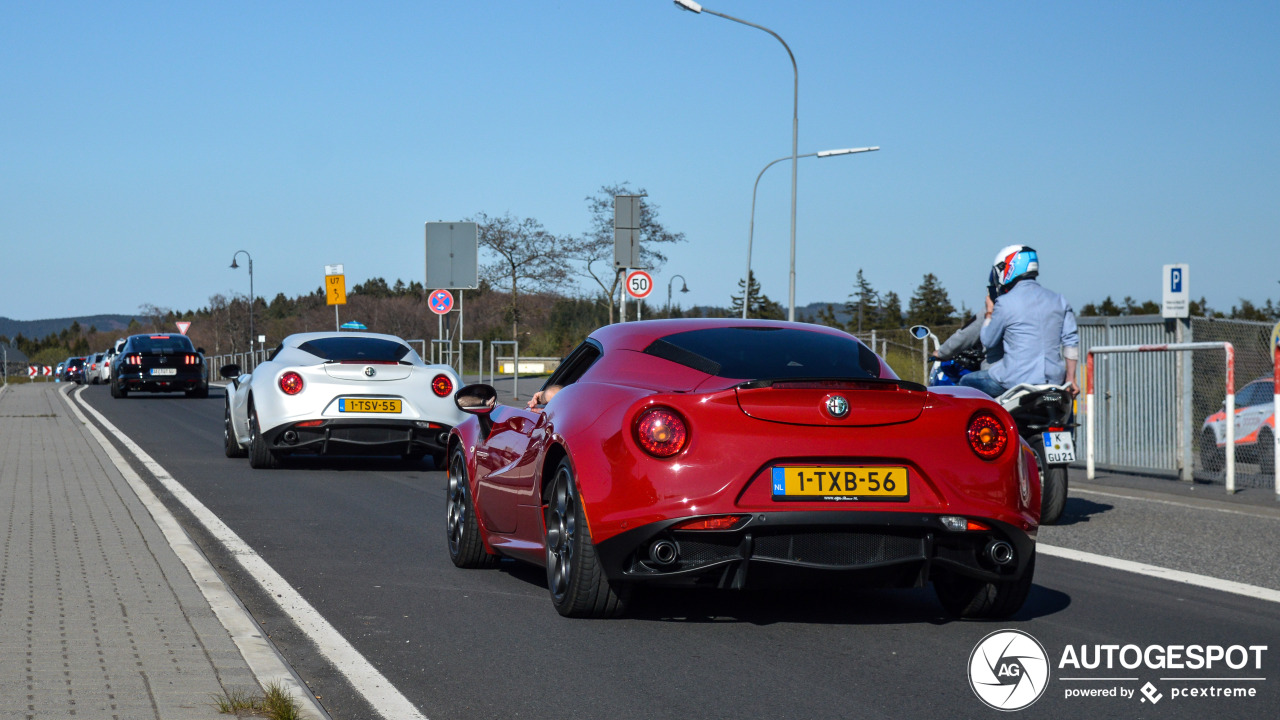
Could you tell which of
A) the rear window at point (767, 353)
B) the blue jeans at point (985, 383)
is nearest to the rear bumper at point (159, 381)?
the blue jeans at point (985, 383)

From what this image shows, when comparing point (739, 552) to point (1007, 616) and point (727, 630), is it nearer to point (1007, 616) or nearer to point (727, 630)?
point (727, 630)

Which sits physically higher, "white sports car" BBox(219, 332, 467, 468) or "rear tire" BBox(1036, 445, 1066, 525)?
"white sports car" BBox(219, 332, 467, 468)

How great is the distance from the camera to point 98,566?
7129mm

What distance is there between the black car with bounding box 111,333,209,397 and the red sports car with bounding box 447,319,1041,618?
31.4 m

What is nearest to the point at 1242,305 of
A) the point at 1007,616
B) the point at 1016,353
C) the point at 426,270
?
the point at 426,270

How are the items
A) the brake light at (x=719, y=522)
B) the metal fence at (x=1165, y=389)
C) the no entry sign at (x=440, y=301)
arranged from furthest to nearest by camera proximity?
the no entry sign at (x=440, y=301) < the metal fence at (x=1165, y=389) < the brake light at (x=719, y=522)

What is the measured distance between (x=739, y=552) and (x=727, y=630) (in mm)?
670

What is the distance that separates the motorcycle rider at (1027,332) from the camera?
9422 millimetres

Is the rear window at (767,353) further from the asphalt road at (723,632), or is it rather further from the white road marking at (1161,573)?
the white road marking at (1161,573)

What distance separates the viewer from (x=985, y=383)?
9609 millimetres

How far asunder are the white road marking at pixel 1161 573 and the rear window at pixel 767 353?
2.15m

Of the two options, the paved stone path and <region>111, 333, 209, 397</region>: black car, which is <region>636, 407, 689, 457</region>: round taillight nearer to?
the paved stone path

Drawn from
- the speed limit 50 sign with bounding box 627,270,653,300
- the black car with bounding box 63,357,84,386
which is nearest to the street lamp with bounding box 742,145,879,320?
the speed limit 50 sign with bounding box 627,270,653,300

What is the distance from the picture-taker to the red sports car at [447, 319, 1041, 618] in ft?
17.0
